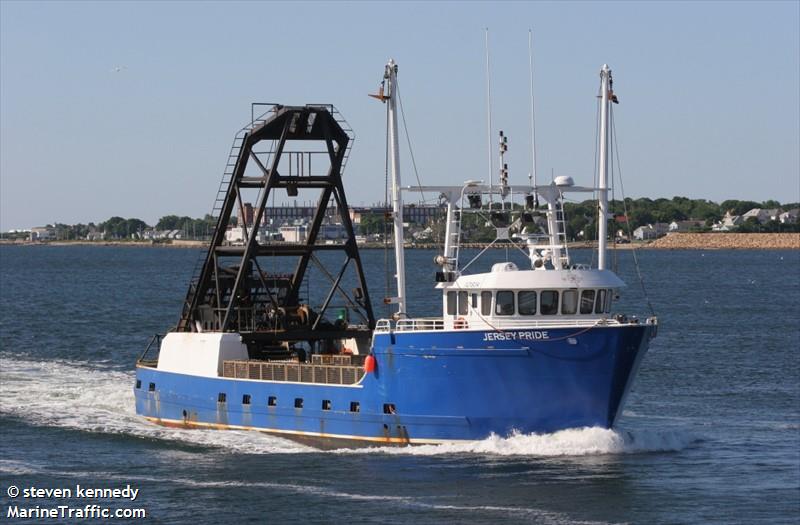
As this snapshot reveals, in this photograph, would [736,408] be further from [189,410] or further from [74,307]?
[74,307]

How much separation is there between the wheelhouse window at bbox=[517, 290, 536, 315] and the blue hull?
1201mm

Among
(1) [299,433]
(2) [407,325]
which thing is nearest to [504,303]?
(2) [407,325]

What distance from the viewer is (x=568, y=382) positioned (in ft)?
132

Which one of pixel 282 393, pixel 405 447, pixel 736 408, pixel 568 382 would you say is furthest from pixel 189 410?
pixel 736 408

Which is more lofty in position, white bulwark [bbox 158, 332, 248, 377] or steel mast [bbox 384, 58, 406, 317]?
steel mast [bbox 384, 58, 406, 317]

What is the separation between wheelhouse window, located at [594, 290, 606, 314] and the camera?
41.6 m

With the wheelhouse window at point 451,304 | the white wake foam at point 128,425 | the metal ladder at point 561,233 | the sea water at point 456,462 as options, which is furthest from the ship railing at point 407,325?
the metal ladder at point 561,233

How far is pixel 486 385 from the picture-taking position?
40.4 metres

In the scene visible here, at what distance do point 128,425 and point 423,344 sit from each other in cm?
1337

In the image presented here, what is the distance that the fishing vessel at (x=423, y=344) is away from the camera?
40.2m

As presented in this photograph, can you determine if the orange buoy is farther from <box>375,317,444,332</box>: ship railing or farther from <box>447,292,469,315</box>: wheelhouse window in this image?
<box>447,292,469,315</box>: wheelhouse window

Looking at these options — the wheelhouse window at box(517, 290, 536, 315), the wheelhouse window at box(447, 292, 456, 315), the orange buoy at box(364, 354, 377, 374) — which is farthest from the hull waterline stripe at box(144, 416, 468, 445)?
the wheelhouse window at box(517, 290, 536, 315)

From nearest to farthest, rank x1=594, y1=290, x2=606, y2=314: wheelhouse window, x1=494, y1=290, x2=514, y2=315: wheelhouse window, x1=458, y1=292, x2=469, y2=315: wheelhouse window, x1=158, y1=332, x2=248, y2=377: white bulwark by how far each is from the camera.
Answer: x1=494, y1=290, x2=514, y2=315: wheelhouse window → x1=594, y1=290, x2=606, y2=314: wheelhouse window → x1=458, y1=292, x2=469, y2=315: wheelhouse window → x1=158, y1=332, x2=248, y2=377: white bulwark

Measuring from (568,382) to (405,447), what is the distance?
5.14 meters
